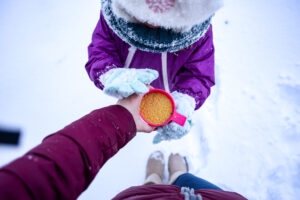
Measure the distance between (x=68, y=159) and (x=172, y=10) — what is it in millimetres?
356

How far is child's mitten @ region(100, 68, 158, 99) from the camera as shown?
2.01 ft

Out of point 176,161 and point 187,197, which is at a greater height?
point 187,197

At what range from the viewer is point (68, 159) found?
16.2 inches

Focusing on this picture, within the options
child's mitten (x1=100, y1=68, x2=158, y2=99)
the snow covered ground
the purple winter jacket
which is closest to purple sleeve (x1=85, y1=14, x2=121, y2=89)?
the purple winter jacket

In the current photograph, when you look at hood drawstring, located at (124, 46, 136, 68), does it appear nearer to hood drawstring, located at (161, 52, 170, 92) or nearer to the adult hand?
hood drawstring, located at (161, 52, 170, 92)

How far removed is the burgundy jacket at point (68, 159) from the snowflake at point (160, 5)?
0.78ft

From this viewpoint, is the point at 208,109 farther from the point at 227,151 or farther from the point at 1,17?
the point at 1,17

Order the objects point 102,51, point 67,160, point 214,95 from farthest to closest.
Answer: point 214,95, point 102,51, point 67,160

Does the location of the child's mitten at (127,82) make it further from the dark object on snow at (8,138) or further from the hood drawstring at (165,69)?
the dark object on snow at (8,138)

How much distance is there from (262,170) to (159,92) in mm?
767

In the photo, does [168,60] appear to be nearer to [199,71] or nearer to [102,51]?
[199,71]

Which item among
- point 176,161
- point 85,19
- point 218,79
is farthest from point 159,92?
point 85,19

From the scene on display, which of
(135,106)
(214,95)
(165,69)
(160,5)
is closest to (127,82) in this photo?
(135,106)

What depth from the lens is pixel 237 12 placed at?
5.49ft
